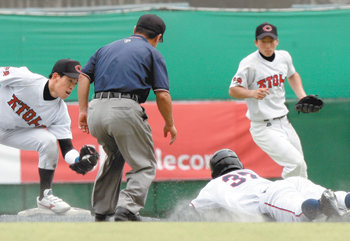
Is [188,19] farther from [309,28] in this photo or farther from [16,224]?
[16,224]

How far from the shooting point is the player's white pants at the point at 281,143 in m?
6.08

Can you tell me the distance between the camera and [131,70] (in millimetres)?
4555

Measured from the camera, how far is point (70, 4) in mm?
7680

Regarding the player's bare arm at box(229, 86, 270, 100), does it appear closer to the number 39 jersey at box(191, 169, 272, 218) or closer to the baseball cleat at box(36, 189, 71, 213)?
the number 39 jersey at box(191, 169, 272, 218)

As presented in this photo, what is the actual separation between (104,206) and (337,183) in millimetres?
3213

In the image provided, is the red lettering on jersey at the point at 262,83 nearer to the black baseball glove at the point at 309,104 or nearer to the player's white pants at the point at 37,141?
the black baseball glove at the point at 309,104

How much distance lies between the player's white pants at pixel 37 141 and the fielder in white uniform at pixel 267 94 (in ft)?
6.15

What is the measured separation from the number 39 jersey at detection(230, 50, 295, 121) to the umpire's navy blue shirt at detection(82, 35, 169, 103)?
1.83 meters

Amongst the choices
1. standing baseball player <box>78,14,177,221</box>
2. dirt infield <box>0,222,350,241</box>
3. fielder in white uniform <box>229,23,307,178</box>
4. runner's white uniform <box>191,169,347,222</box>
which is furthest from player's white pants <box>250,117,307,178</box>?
dirt infield <box>0,222,350,241</box>

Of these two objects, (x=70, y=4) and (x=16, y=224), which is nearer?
(x=16, y=224)

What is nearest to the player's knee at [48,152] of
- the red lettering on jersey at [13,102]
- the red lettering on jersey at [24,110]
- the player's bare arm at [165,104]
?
the red lettering on jersey at [24,110]

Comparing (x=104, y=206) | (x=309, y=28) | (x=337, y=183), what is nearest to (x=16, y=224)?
(x=104, y=206)

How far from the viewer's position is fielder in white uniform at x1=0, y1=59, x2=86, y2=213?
18.4 feet

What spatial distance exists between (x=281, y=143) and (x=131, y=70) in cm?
220
